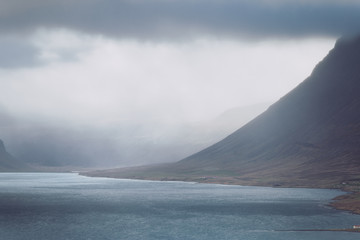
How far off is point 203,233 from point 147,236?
13074 millimetres

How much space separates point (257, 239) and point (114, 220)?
4651 cm

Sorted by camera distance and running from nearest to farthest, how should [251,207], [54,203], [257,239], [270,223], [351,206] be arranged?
[257,239] < [270,223] < [351,206] < [251,207] < [54,203]

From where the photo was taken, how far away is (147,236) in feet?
309

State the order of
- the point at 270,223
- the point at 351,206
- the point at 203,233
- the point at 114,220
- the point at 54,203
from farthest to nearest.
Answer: the point at 54,203, the point at 351,206, the point at 114,220, the point at 270,223, the point at 203,233

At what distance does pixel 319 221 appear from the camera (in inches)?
4432

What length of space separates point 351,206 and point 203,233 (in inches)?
2557

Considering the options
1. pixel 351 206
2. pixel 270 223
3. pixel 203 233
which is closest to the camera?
pixel 203 233

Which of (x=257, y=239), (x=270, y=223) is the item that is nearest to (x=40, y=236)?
(x=257, y=239)

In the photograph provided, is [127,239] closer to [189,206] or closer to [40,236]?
[40,236]

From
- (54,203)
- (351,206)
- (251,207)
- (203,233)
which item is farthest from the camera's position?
(54,203)

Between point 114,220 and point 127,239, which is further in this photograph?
point 114,220

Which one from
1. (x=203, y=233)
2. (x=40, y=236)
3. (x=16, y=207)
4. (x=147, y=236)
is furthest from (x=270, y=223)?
(x=16, y=207)

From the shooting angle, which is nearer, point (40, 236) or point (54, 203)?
point (40, 236)

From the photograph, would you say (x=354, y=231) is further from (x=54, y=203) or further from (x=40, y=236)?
(x=54, y=203)
